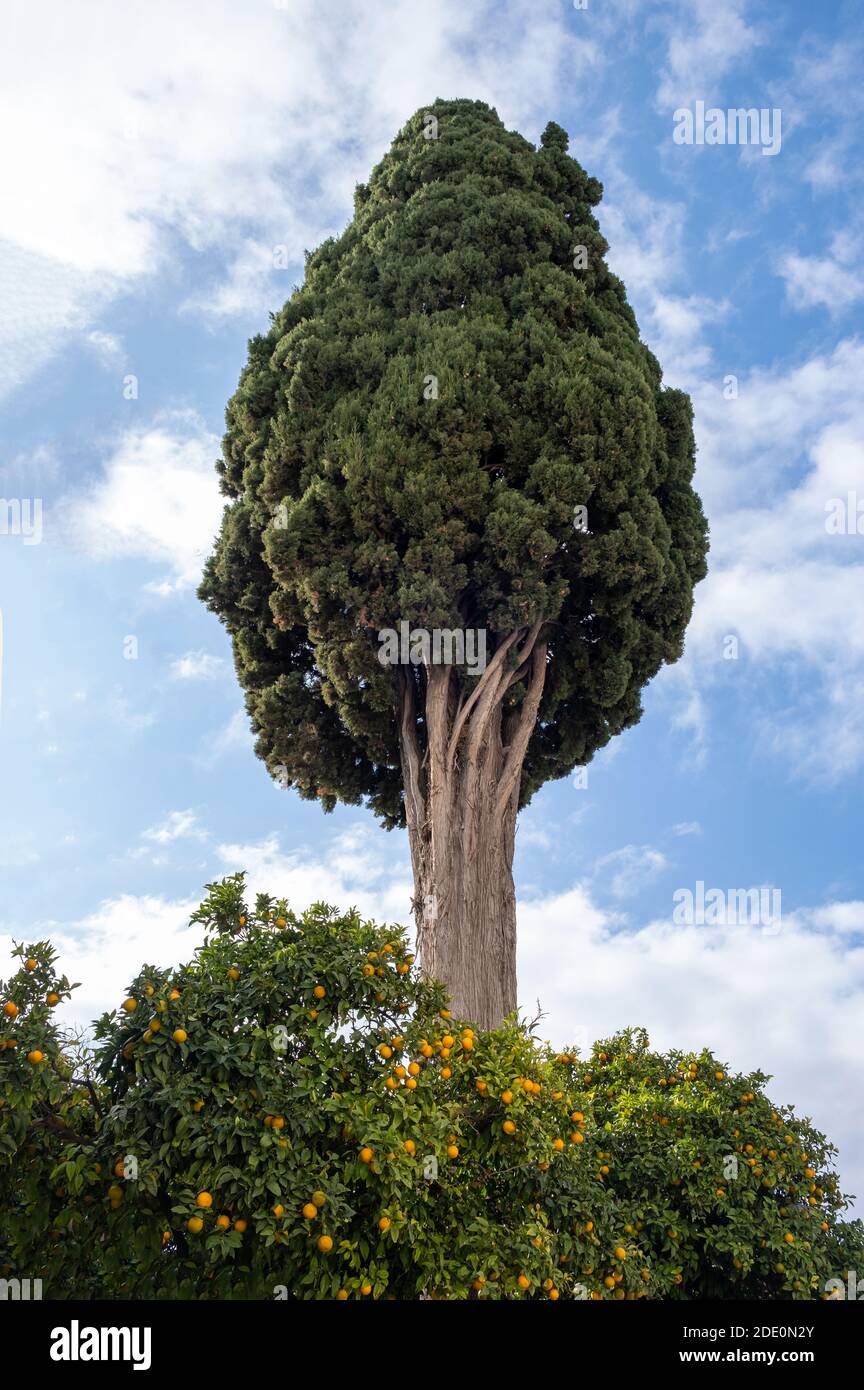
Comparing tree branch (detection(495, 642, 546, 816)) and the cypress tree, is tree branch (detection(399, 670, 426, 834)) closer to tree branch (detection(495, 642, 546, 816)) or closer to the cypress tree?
the cypress tree

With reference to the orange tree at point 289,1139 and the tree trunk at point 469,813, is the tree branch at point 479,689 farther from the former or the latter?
the orange tree at point 289,1139

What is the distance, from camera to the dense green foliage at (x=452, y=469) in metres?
9.40

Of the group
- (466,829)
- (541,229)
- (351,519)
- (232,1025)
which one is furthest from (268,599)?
(232,1025)

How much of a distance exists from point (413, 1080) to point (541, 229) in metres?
9.52

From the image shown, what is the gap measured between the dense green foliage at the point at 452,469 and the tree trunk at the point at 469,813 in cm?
39

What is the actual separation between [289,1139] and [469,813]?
5286 millimetres

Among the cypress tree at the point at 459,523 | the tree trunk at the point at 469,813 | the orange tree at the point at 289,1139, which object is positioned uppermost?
the cypress tree at the point at 459,523

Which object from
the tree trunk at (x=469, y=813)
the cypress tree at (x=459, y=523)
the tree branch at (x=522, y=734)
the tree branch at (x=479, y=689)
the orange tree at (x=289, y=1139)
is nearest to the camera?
the orange tree at (x=289, y=1139)

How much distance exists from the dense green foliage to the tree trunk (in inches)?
15.4

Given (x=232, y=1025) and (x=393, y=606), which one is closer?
(x=232, y=1025)

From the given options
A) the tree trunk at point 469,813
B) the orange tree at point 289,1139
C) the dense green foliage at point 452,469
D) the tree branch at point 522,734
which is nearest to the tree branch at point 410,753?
the tree trunk at point 469,813

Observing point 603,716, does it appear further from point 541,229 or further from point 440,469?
point 541,229

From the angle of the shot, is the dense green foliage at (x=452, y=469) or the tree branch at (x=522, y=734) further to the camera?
the tree branch at (x=522, y=734)

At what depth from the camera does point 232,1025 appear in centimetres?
460
